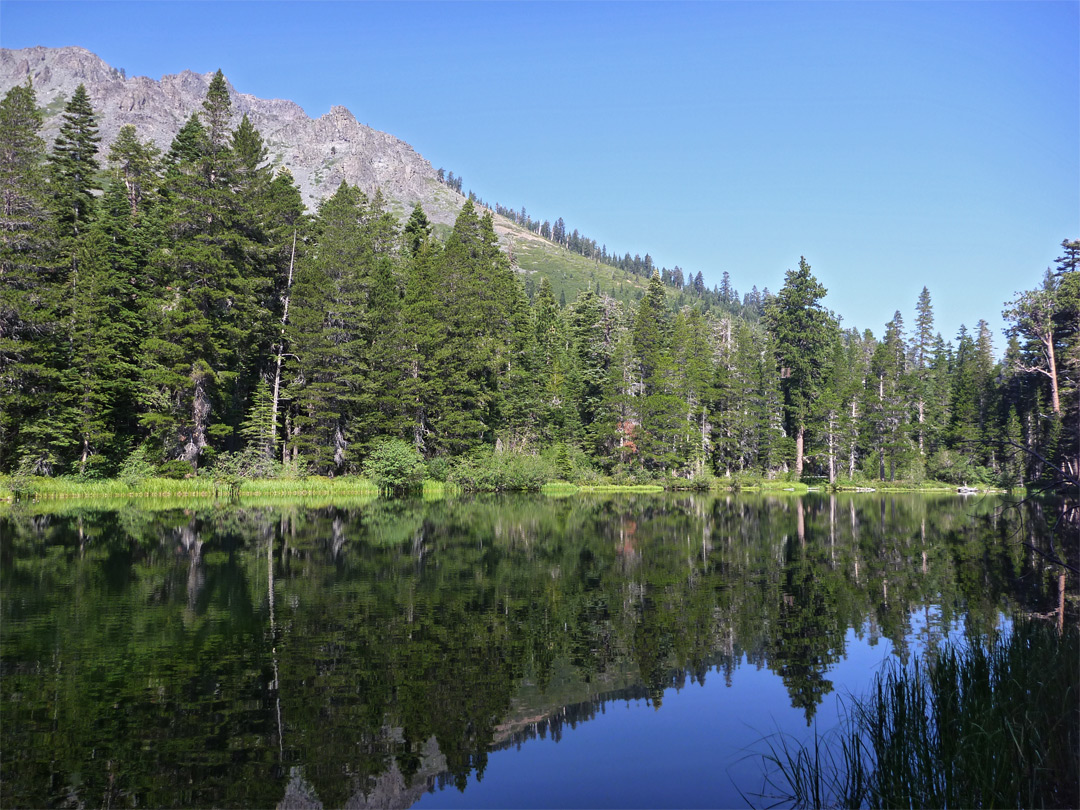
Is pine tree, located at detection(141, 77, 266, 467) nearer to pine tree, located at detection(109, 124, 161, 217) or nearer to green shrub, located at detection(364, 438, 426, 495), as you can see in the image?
pine tree, located at detection(109, 124, 161, 217)

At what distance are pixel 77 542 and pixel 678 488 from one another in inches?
1951

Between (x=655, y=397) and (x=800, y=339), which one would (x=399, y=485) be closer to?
(x=655, y=397)

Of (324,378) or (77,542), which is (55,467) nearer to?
(324,378)

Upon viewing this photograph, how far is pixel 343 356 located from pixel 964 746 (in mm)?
46430

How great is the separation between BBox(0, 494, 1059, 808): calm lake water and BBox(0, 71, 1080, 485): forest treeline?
2095 centimetres

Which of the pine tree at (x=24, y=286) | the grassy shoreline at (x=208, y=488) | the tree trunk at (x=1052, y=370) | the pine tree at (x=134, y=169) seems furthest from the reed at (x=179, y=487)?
the tree trunk at (x=1052, y=370)

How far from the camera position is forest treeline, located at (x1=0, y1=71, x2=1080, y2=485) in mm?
41750

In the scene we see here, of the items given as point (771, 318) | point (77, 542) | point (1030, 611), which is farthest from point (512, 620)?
point (771, 318)

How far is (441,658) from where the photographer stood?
1112 centimetres

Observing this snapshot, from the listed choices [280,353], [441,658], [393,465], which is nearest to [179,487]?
[280,353]

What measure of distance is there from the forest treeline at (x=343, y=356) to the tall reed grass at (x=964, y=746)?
2744 centimetres

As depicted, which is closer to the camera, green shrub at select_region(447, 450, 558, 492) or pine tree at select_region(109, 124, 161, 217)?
green shrub at select_region(447, 450, 558, 492)

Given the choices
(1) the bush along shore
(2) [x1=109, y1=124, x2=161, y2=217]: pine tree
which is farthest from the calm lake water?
(2) [x1=109, y1=124, x2=161, y2=217]: pine tree

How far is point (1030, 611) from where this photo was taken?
14.2 metres
